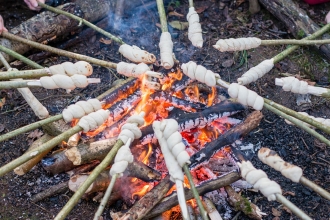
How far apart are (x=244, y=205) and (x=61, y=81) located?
183 cm

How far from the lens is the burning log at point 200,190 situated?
3623 mm

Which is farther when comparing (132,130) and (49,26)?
(49,26)

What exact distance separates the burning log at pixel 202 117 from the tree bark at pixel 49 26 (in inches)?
78.1

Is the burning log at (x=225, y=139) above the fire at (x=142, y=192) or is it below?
above

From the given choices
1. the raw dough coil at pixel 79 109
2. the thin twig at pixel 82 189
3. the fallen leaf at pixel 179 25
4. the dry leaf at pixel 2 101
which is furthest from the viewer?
the fallen leaf at pixel 179 25

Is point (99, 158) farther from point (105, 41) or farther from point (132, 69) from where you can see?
point (105, 41)

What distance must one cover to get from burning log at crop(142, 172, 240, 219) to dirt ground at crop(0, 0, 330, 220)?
1.37ft

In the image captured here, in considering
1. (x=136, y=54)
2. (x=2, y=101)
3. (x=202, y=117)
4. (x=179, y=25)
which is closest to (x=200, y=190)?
(x=202, y=117)

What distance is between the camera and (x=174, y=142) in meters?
3.27

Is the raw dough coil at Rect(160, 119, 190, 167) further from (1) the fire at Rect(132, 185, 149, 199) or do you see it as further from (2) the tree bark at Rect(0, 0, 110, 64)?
(2) the tree bark at Rect(0, 0, 110, 64)

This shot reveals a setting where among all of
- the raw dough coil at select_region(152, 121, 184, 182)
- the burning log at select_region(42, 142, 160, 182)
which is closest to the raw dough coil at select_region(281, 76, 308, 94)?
the raw dough coil at select_region(152, 121, 184, 182)

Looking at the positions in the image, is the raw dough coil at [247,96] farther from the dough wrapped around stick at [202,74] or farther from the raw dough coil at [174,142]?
the raw dough coil at [174,142]

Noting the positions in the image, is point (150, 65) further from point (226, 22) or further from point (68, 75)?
point (226, 22)

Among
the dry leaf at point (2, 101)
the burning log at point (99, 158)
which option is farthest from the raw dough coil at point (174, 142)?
the dry leaf at point (2, 101)
